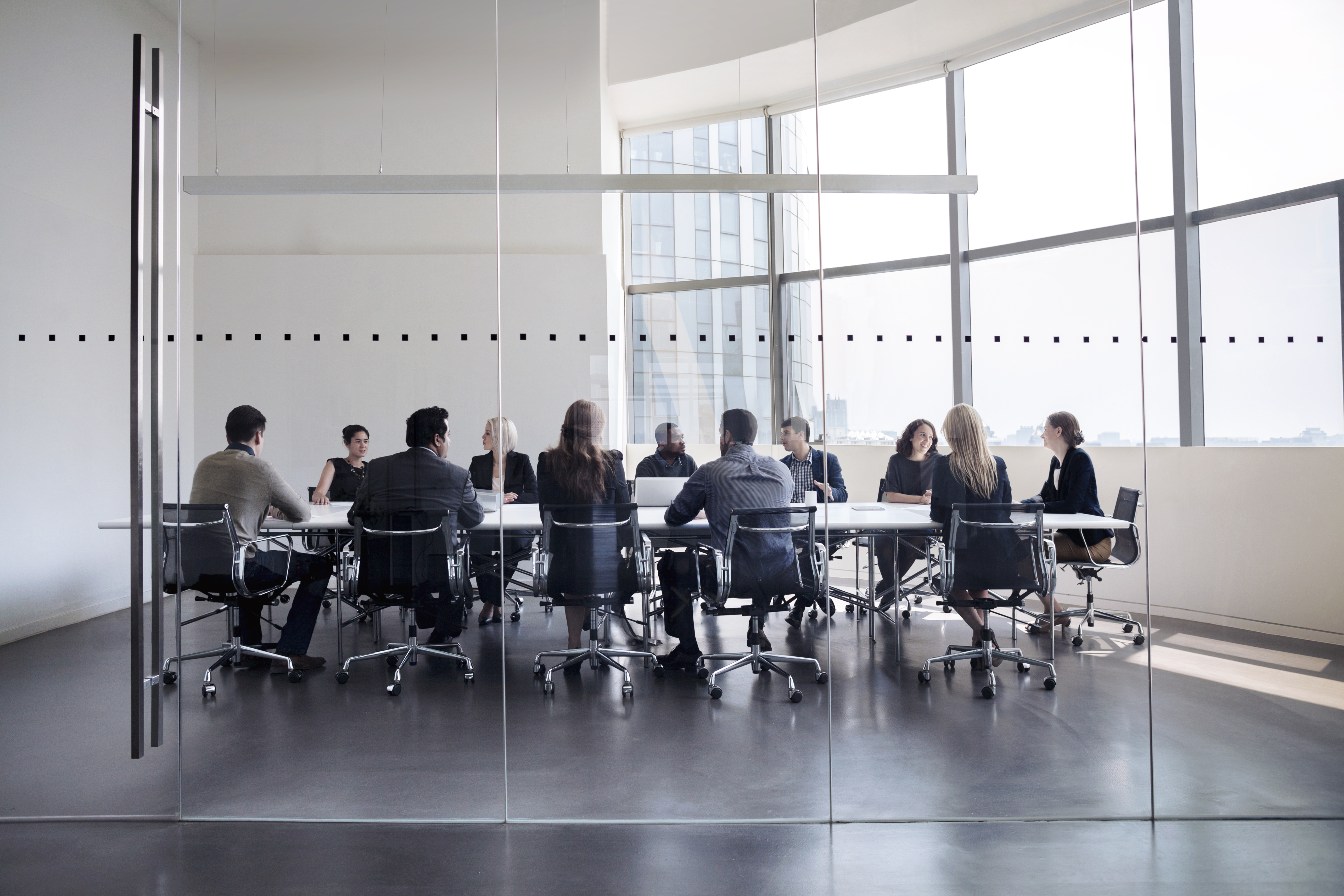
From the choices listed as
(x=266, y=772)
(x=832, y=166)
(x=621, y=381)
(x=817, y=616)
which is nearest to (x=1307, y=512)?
(x=817, y=616)

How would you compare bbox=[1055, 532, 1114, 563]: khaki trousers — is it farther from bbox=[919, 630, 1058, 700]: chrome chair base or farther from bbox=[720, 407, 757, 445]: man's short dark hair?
bbox=[720, 407, 757, 445]: man's short dark hair

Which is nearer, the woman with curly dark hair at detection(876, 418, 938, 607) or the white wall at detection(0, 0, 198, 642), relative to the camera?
the woman with curly dark hair at detection(876, 418, 938, 607)

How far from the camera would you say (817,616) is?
289cm

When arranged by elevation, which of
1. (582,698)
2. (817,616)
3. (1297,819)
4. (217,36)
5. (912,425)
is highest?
(217,36)

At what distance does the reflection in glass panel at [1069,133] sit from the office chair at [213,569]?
3.05 meters

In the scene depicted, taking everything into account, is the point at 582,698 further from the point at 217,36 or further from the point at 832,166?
the point at 217,36

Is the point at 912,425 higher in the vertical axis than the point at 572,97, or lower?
lower

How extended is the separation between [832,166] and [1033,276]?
0.87 m

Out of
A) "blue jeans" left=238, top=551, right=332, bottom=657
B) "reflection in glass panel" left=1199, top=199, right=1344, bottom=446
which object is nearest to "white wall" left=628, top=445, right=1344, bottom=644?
"reflection in glass panel" left=1199, top=199, right=1344, bottom=446

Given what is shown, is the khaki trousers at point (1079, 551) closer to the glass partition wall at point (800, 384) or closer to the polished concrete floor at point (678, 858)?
the glass partition wall at point (800, 384)

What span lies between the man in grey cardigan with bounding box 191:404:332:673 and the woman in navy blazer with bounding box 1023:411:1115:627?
275cm

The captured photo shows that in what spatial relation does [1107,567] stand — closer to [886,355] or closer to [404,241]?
[886,355]

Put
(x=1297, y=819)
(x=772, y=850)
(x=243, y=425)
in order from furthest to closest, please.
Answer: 1. (x=243, y=425)
2. (x=1297, y=819)
3. (x=772, y=850)

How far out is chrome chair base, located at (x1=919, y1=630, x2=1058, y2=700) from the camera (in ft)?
9.11
